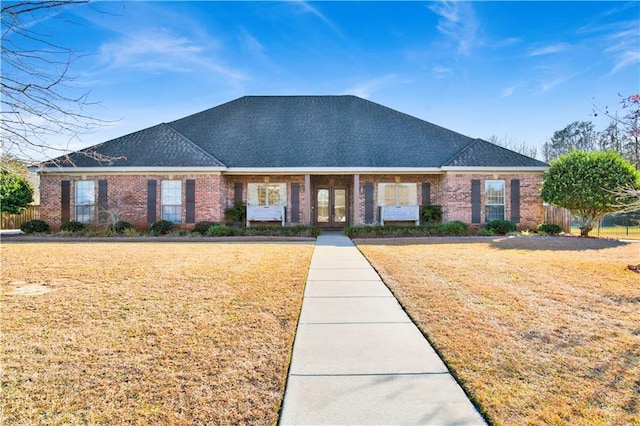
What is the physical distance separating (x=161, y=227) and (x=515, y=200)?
16.9 meters

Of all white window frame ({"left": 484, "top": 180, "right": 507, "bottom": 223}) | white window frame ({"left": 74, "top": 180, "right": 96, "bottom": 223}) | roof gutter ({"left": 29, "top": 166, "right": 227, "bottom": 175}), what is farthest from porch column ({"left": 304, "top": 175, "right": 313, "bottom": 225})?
white window frame ({"left": 74, "top": 180, "right": 96, "bottom": 223})

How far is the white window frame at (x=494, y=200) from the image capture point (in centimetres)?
1638

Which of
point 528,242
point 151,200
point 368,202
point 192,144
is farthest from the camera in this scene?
point 368,202

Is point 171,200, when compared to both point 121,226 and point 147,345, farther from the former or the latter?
point 147,345

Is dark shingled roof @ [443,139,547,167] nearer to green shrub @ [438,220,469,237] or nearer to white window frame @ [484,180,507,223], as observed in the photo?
white window frame @ [484,180,507,223]

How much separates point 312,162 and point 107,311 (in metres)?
13.0

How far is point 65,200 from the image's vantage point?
16.2 meters

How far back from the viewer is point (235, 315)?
170 inches

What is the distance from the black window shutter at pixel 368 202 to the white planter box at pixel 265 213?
4.25 meters

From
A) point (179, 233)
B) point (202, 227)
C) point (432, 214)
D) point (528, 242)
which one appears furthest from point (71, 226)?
point (528, 242)

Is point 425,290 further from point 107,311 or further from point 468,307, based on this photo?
point 107,311

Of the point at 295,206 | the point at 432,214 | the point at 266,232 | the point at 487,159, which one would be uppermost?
the point at 487,159

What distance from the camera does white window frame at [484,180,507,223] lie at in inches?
645

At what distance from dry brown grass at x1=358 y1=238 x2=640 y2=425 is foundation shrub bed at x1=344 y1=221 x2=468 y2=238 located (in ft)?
20.3
